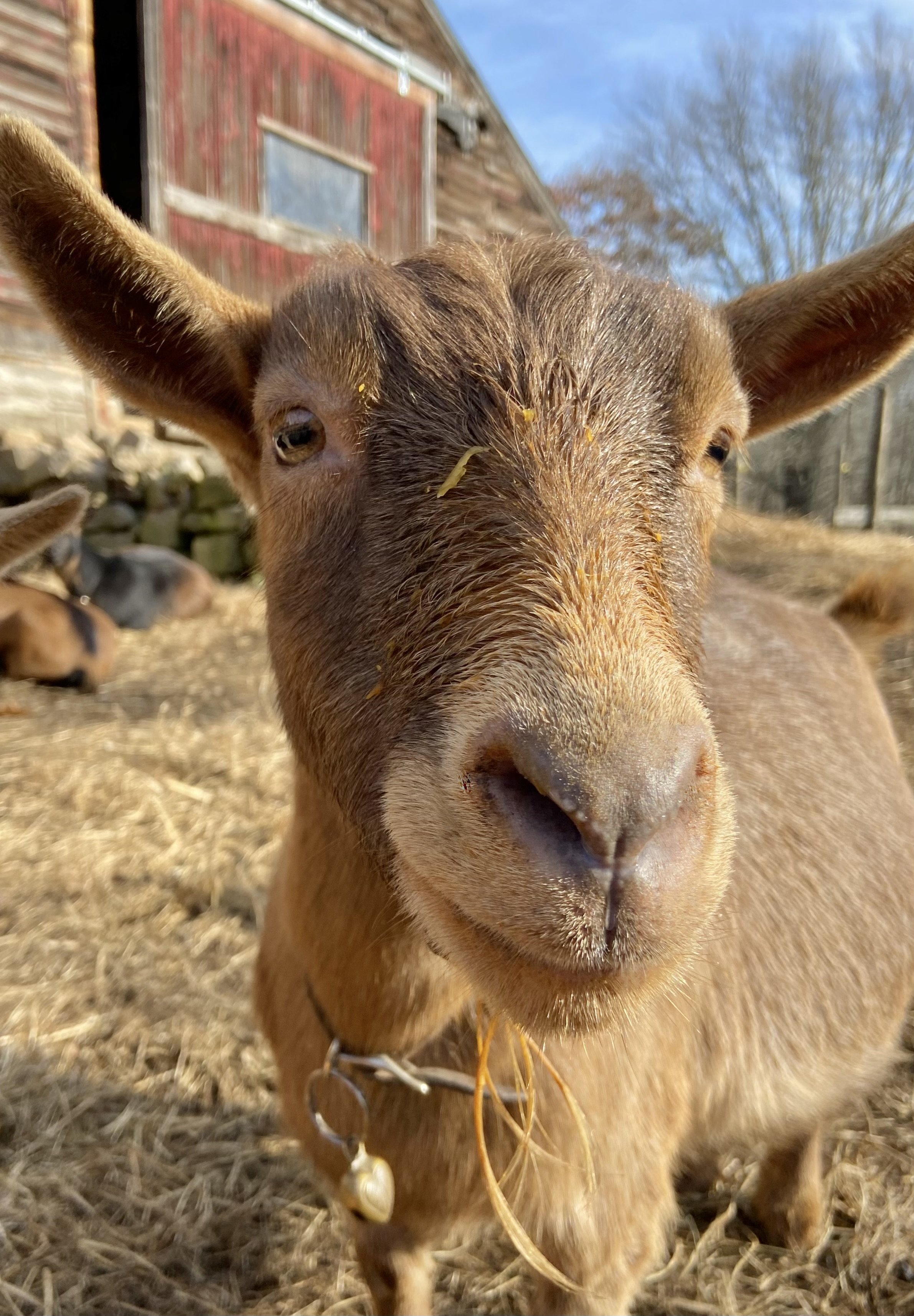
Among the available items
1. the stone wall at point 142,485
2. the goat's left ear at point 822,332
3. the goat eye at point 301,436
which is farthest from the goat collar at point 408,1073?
the stone wall at point 142,485

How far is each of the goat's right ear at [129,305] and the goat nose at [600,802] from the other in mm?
1222

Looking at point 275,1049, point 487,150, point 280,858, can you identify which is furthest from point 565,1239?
point 487,150

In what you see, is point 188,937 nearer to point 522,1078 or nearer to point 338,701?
point 522,1078

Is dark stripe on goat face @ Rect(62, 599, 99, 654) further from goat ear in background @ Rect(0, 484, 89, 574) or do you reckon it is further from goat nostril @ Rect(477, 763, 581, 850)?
goat nostril @ Rect(477, 763, 581, 850)

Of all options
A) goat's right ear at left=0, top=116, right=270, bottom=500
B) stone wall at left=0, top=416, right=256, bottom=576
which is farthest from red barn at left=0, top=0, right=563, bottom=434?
goat's right ear at left=0, top=116, right=270, bottom=500

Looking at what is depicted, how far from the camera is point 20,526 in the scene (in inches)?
99.9

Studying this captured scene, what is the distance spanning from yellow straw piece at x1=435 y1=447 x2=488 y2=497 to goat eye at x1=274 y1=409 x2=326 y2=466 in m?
0.35

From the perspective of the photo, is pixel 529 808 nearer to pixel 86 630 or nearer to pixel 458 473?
pixel 458 473

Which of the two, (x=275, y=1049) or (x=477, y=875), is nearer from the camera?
(x=477, y=875)

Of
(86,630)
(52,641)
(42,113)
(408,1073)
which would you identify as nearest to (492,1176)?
(408,1073)

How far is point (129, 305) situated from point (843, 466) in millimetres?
16267

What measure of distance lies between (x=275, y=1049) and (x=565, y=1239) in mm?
799

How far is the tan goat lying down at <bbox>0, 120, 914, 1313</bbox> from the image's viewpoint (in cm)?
105

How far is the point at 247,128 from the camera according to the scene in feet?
33.2
